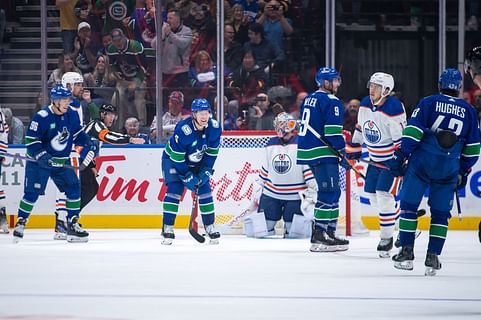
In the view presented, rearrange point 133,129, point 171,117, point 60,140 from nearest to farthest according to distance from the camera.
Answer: point 60,140 < point 133,129 < point 171,117

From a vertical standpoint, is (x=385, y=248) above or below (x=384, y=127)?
below

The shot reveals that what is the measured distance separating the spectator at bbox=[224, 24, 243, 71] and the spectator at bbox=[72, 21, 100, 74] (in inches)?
53.3

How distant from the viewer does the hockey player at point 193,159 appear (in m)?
9.05

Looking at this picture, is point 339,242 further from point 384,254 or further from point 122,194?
point 122,194

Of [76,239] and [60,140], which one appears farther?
[76,239]

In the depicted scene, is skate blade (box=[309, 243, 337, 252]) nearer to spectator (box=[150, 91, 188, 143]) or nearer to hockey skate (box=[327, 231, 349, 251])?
hockey skate (box=[327, 231, 349, 251])

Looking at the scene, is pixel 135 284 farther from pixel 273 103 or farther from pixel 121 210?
pixel 273 103

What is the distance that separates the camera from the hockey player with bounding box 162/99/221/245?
905 cm

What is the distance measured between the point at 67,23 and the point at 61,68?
511mm

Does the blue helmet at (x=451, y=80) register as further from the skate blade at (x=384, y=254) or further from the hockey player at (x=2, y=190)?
the hockey player at (x=2, y=190)

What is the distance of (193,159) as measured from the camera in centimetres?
916

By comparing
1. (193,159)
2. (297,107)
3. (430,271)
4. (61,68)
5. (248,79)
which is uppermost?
(61,68)

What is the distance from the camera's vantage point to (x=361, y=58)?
39.5 feet

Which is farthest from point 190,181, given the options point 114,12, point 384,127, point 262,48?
point 114,12
